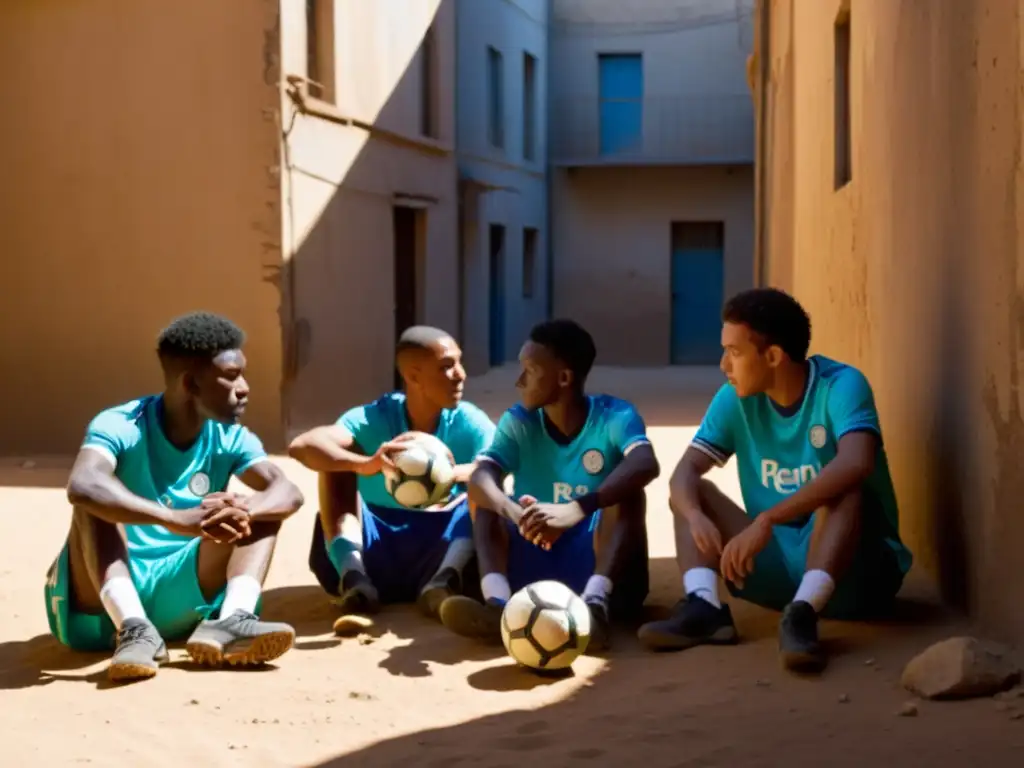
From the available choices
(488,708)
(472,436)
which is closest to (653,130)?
(472,436)

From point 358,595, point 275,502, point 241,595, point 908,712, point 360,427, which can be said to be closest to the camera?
point 908,712

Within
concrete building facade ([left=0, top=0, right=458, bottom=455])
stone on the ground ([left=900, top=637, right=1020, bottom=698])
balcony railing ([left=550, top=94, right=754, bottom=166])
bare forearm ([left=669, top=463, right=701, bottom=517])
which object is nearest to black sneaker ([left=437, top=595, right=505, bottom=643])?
bare forearm ([left=669, top=463, right=701, bottom=517])

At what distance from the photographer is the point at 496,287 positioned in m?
22.5

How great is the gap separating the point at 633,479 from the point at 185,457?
158cm

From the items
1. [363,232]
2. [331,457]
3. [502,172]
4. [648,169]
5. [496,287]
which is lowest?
[331,457]

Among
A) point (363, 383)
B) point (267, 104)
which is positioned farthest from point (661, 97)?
point (267, 104)

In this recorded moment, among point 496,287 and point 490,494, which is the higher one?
point 496,287

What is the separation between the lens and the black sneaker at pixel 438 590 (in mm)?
5520

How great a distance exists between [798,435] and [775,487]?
0.20 m

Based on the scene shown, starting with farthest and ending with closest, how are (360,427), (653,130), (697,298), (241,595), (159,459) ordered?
(697,298) < (653,130) < (360,427) < (159,459) < (241,595)

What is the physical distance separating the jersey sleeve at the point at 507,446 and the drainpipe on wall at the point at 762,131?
953cm

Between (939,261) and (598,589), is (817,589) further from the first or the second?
(939,261)

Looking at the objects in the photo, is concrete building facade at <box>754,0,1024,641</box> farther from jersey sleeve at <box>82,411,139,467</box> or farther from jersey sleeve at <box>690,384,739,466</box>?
jersey sleeve at <box>82,411,139,467</box>

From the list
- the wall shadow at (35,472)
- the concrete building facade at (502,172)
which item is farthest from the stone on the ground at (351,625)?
the concrete building facade at (502,172)
